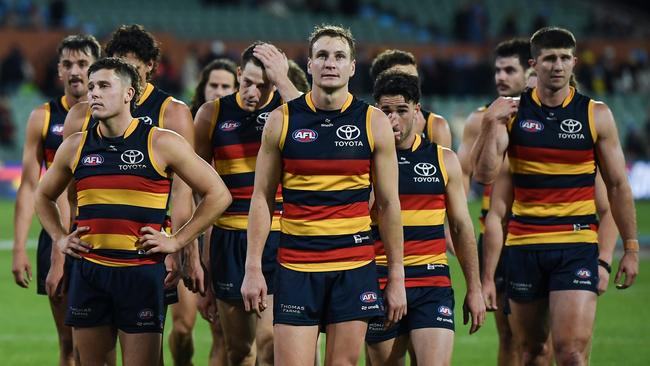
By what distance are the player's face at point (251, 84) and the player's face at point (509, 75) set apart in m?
2.37

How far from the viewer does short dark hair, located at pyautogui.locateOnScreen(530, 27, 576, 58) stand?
8406 millimetres

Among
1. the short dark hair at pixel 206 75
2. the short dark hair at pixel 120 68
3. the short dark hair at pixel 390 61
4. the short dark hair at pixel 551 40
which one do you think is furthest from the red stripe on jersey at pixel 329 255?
the short dark hair at pixel 206 75

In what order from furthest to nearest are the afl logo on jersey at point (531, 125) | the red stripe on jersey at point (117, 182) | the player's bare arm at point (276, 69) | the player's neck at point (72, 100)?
1. the player's neck at point (72, 100)
2. the afl logo on jersey at point (531, 125)
3. the player's bare arm at point (276, 69)
4. the red stripe on jersey at point (117, 182)

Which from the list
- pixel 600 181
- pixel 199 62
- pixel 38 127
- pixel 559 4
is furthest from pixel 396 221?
pixel 559 4

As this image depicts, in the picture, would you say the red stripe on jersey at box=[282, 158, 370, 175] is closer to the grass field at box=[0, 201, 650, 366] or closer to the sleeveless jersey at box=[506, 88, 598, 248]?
the sleeveless jersey at box=[506, 88, 598, 248]

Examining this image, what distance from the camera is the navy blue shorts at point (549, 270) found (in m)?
8.32

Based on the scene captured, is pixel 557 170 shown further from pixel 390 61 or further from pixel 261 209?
pixel 261 209

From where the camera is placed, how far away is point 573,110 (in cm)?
850

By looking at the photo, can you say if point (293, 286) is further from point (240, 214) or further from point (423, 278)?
point (240, 214)

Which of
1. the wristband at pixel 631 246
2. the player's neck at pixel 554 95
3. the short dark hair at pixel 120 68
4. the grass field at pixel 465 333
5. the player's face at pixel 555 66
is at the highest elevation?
the player's face at pixel 555 66

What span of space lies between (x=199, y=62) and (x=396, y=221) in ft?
71.1

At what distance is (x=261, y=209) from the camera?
23.2 feet

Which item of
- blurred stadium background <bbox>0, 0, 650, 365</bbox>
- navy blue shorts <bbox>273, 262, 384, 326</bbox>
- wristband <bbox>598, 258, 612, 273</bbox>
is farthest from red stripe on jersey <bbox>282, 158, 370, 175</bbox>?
blurred stadium background <bbox>0, 0, 650, 365</bbox>

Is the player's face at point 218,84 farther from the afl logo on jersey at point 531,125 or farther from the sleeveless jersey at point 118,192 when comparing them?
the sleeveless jersey at point 118,192
